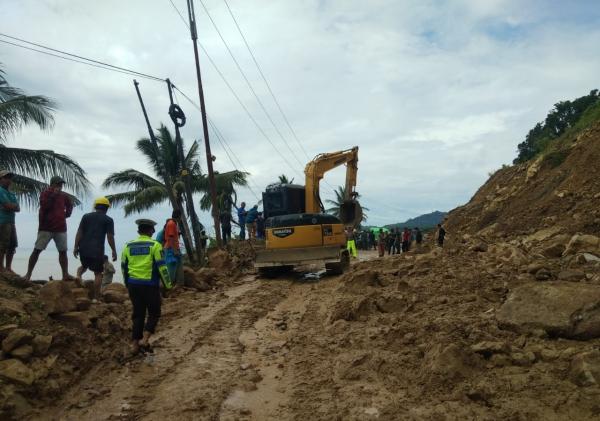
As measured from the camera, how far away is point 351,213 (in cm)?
1566

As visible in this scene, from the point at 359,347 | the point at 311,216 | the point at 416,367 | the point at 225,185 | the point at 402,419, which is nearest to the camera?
the point at 402,419

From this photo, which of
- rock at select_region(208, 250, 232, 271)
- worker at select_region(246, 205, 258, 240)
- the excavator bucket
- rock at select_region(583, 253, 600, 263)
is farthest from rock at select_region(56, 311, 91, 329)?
worker at select_region(246, 205, 258, 240)

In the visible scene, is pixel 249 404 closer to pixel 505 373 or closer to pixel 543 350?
pixel 505 373

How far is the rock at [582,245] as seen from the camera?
317 inches

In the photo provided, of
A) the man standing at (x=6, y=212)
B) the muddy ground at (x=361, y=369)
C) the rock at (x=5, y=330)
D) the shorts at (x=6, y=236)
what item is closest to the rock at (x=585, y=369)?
the muddy ground at (x=361, y=369)

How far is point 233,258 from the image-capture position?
1597 centimetres

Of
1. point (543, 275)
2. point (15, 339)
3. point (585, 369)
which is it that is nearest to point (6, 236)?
point (15, 339)

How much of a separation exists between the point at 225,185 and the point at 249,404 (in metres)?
19.7

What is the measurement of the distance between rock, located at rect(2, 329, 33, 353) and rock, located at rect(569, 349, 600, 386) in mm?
4957

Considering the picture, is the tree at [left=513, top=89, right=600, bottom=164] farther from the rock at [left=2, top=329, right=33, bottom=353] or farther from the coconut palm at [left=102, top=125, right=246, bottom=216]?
the rock at [left=2, top=329, right=33, bottom=353]

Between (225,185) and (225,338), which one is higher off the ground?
(225,185)

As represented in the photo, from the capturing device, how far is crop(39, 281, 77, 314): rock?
18.9 ft

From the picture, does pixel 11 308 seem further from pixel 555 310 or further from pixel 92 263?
pixel 555 310

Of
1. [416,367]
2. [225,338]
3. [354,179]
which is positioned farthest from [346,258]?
[416,367]
